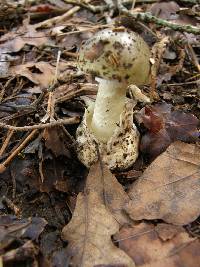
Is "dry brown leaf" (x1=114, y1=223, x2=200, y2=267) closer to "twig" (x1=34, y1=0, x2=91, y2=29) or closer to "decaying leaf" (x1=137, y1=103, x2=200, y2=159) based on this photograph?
"decaying leaf" (x1=137, y1=103, x2=200, y2=159)

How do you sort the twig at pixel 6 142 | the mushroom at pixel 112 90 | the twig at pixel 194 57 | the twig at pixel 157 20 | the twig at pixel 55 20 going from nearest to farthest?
the mushroom at pixel 112 90, the twig at pixel 6 142, the twig at pixel 157 20, the twig at pixel 194 57, the twig at pixel 55 20

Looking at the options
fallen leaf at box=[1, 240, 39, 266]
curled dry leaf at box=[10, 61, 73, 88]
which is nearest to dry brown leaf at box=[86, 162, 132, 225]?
fallen leaf at box=[1, 240, 39, 266]

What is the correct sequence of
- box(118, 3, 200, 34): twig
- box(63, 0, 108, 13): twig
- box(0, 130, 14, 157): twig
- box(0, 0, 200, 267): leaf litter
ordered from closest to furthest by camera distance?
box(0, 0, 200, 267): leaf litter → box(0, 130, 14, 157): twig → box(118, 3, 200, 34): twig → box(63, 0, 108, 13): twig

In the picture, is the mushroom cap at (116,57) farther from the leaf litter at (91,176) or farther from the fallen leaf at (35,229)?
the fallen leaf at (35,229)

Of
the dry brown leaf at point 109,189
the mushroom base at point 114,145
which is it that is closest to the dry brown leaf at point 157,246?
the dry brown leaf at point 109,189

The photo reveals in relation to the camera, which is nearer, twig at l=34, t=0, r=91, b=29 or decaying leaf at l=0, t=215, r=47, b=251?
decaying leaf at l=0, t=215, r=47, b=251

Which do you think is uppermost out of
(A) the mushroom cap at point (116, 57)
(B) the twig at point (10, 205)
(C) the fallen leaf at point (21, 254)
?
(A) the mushroom cap at point (116, 57)

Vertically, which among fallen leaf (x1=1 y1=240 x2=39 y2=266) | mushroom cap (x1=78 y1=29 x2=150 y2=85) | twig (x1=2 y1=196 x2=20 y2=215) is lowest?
twig (x1=2 y1=196 x2=20 y2=215)

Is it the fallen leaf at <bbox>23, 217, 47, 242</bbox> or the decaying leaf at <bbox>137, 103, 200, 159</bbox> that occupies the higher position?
the decaying leaf at <bbox>137, 103, 200, 159</bbox>
